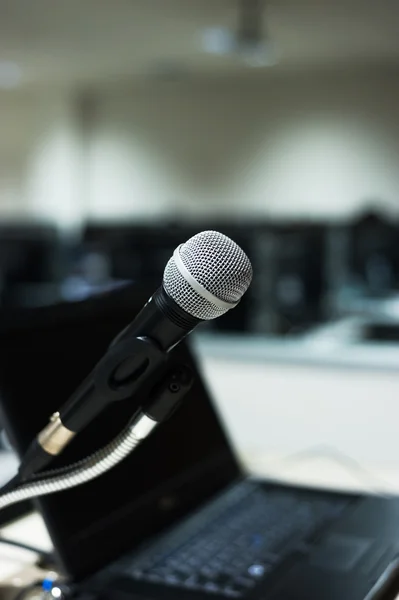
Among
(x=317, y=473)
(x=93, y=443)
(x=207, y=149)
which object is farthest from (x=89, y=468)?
(x=207, y=149)

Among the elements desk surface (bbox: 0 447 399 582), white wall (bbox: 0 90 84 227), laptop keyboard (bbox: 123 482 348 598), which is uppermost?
laptop keyboard (bbox: 123 482 348 598)

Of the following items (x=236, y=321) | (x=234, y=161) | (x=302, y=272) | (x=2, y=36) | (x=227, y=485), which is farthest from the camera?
(x=234, y=161)

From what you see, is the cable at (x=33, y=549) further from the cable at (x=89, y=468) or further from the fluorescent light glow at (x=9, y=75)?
the fluorescent light glow at (x=9, y=75)

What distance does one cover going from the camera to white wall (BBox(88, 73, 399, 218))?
6.69 m

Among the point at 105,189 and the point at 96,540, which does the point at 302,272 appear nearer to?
the point at 96,540

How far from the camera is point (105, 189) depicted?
789cm

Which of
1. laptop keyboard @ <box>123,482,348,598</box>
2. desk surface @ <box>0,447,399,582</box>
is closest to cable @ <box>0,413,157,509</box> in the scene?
laptop keyboard @ <box>123,482,348,598</box>

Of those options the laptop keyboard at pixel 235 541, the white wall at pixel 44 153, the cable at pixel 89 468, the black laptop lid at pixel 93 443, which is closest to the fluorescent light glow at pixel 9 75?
the white wall at pixel 44 153

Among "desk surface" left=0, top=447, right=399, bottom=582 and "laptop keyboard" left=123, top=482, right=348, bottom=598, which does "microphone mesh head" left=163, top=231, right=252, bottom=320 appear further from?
"desk surface" left=0, top=447, right=399, bottom=582

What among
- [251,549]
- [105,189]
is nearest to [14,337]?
[251,549]

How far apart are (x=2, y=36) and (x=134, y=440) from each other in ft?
19.3

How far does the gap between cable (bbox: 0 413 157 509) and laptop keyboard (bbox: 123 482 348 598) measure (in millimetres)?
183

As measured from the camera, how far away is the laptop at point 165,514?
73 cm

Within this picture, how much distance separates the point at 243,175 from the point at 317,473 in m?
6.22
